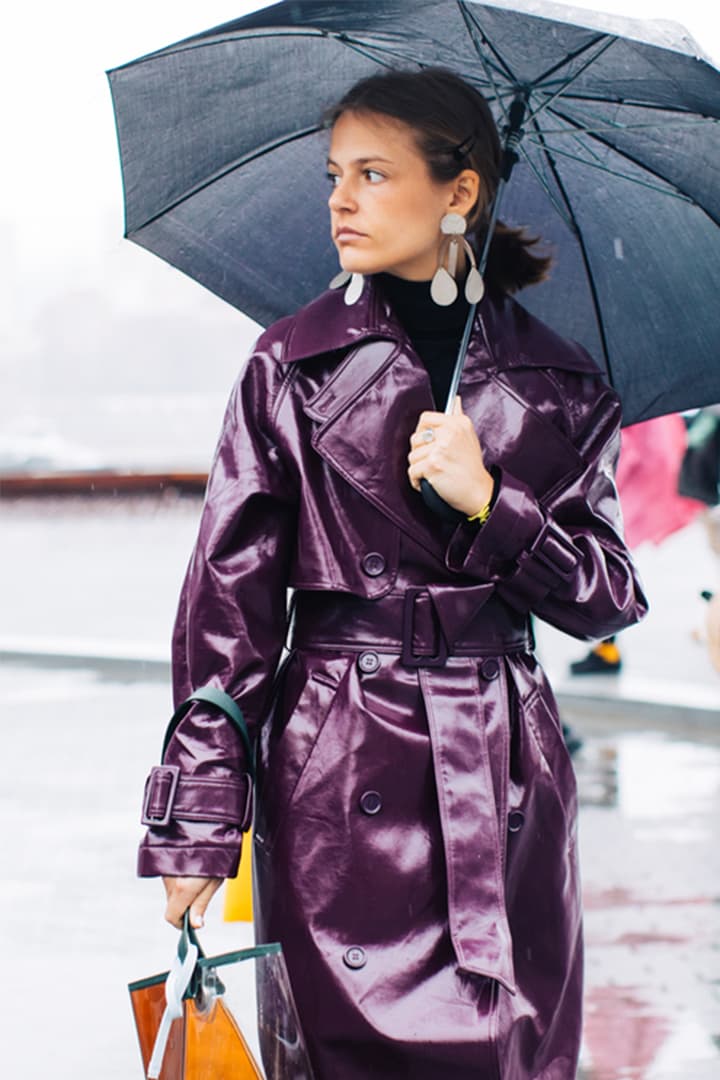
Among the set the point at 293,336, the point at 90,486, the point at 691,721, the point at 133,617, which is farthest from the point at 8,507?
the point at 293,336

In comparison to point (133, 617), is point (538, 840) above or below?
below

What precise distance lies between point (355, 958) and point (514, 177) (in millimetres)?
1466

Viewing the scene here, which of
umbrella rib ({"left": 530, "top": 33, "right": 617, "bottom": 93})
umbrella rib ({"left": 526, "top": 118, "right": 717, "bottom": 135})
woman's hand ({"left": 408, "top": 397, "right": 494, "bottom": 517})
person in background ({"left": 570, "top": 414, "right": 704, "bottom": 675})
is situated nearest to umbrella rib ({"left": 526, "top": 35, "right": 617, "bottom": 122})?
umbrella rib ({"left": 530, "top": 33, "right": 617, "bottom": 93})

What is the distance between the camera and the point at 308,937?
2303 millimetres

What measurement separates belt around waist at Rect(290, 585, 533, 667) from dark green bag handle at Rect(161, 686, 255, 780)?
0.18 metres

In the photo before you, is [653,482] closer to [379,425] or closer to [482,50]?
[482,50]

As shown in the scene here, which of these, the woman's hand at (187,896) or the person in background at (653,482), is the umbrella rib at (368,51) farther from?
the person in background at (653,482)

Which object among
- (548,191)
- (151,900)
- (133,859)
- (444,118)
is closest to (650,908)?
(151,900)

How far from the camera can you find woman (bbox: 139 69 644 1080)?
2.27 meters

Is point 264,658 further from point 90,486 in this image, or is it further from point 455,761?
point 90,486

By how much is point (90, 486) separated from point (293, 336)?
86.5 ft

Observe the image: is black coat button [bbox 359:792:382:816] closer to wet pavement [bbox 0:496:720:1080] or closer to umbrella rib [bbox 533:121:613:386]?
umbrella rib [bbox 533:121:613:386]

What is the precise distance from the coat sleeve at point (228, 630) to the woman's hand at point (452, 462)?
9.0 inches

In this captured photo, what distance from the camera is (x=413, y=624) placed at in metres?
2.32
